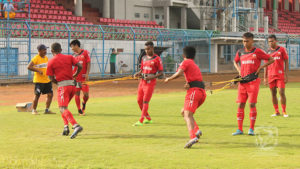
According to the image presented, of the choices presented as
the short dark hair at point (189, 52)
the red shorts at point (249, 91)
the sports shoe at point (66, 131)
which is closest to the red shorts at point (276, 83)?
the red shorts at point (249, 91)

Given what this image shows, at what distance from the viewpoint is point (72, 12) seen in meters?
40.1

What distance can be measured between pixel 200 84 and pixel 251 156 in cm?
174

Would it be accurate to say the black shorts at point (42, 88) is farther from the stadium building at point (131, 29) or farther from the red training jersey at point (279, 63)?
the stadium building at point (131, 29)

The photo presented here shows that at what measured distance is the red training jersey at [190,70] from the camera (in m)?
7.60

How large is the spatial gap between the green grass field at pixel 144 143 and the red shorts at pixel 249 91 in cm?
75

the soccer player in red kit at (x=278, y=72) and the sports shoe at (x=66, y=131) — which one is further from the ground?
the soccer player in red kit at (x=278, y=72)

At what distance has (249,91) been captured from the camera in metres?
8.61

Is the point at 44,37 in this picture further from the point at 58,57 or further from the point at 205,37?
the point at 58,57

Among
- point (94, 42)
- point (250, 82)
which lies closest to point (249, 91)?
point (250, 82)

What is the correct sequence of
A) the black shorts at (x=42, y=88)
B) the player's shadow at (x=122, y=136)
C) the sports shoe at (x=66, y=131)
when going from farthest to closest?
1. the black shorts at (x=42, y=88)
2. the sports shoe at (x=66, y=131)
3. the player's shadow at (x=122, y=136)

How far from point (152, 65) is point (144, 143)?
2896 millimetres

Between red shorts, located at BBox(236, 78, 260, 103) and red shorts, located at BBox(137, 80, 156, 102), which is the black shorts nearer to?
red shorts, located at BBox(137, 80, 156, 102)

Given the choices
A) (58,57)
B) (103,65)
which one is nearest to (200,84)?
(58,57)

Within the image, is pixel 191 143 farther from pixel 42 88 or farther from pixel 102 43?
pixel 102 43
